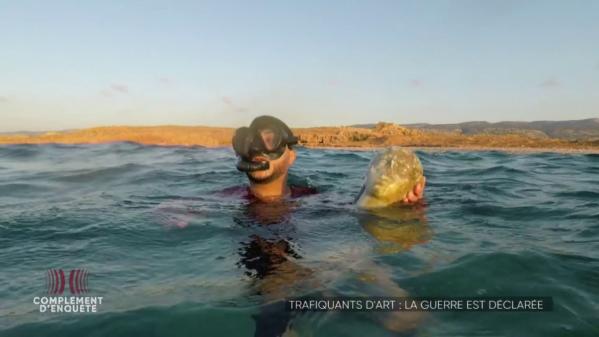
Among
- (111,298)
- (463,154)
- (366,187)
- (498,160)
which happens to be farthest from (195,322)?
(463,154)

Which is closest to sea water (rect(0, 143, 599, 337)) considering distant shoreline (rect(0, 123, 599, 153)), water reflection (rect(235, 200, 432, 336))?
water reflection (rect(235, 200, 432, 336))

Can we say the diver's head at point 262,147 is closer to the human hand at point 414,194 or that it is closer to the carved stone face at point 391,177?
the carved stone face at point 391,177

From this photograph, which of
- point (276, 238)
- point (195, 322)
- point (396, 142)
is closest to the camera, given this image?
point (195, 322)

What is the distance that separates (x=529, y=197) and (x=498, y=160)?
5559 millimetres

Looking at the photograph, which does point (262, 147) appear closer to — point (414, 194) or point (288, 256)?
point (288, 256)

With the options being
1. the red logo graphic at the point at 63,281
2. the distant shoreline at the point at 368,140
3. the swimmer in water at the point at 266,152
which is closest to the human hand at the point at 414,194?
the swimmer in water at the point at 266,152

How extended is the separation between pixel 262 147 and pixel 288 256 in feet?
5.46

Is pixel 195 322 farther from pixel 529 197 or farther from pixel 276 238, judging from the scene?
pixel 529 197

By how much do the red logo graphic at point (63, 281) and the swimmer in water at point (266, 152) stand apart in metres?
2.17

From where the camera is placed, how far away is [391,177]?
195 inches

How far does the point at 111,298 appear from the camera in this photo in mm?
3010

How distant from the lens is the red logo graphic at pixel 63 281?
3137 mm

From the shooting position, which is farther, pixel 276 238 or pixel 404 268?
pixel 276 238

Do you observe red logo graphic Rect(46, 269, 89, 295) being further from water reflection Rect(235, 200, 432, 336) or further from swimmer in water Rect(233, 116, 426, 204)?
swimmer in water Rect(233, 116, 426, 204)
